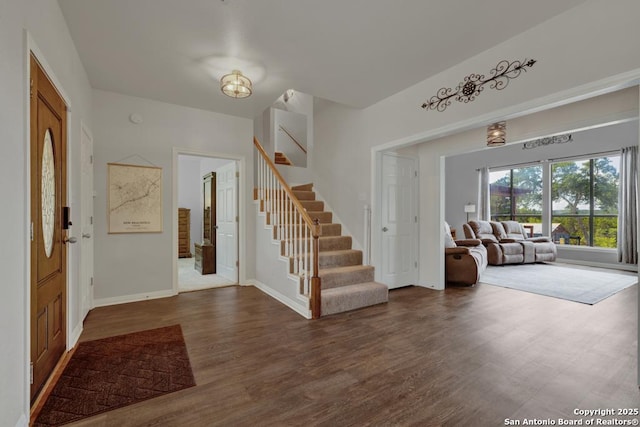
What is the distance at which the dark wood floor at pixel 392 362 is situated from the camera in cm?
171

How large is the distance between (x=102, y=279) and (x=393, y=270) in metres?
4.03

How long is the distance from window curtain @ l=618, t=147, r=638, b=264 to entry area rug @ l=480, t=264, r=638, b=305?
70 cm

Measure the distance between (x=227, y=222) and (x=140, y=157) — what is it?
171cm

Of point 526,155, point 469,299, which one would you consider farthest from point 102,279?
point 526,155

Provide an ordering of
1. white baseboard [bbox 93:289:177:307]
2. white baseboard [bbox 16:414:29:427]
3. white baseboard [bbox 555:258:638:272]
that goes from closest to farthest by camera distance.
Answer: white baseboard [bbox 16:414:29:427]
white baseboard [bbox 93:289:177:307]
white baseboard [bbox 555:258:638:272]

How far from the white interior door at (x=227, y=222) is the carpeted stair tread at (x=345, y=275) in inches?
70.6

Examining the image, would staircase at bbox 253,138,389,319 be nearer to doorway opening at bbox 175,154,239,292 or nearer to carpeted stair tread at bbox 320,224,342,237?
carpeted stair tread at bbox 320,224,342,237

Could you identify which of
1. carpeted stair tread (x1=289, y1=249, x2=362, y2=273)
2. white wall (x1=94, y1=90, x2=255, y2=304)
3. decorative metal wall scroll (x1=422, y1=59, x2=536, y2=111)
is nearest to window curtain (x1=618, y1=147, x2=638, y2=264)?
decorative metal wall scroll (x1=422, y1=59, x2=536, y2=111)

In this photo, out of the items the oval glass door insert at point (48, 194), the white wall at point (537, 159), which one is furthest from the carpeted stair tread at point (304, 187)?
the white wall at point (537, 159)

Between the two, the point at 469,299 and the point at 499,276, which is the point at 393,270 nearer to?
the point at 469,299

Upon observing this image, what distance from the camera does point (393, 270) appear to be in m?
4.43

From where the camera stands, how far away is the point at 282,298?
386 cm

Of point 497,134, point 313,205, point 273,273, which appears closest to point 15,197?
point 273,273

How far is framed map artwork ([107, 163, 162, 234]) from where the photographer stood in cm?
375
